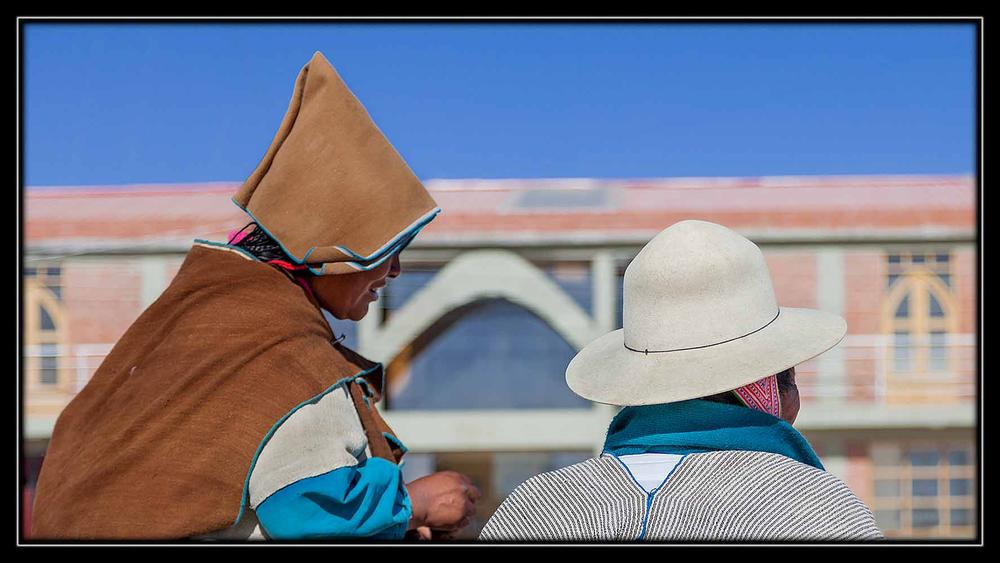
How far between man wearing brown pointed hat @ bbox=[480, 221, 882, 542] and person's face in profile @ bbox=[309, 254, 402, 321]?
44 cm

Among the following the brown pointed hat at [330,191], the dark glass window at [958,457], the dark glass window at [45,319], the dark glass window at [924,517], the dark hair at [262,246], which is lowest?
the dark glass window at [924,517]

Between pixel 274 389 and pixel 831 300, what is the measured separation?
17639mm

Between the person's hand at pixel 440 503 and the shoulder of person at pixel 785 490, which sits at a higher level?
the shoulder of person at pixel 785 490

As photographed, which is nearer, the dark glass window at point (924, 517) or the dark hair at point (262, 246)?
the dark hair at point (262, 246)

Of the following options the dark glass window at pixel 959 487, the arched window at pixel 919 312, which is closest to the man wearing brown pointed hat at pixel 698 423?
the arched window at pixel 919 312

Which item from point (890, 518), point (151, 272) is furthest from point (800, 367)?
point (151, 272)

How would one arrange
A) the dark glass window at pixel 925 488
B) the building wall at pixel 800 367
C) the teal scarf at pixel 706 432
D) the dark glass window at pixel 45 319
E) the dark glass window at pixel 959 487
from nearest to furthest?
the teal scarf at pixel 706 432, the building wall at pixel 800 367, the dark glass window at pixel 925 488, the dark glass window at pixel 45 319, the dark glass window at pixel 959 487

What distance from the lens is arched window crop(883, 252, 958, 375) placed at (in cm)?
1866

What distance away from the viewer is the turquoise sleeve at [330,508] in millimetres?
1777

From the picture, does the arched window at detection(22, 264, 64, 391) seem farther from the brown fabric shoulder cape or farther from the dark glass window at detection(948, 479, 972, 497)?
the brown fabric shoulder cape

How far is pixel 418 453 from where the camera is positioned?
18.5 meters

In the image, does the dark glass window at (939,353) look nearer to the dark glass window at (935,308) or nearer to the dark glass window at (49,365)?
the dark glass window at (935,308)

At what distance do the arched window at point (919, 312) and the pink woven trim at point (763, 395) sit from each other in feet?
58.6
